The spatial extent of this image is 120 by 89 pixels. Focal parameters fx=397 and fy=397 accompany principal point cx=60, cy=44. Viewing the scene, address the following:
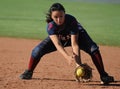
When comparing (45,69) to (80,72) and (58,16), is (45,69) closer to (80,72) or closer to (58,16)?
(80,72)

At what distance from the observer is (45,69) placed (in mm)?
7230

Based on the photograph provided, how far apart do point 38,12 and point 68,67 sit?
12.0 meters

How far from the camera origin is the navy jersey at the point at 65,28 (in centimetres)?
590

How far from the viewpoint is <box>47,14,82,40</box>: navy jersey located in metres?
5.90

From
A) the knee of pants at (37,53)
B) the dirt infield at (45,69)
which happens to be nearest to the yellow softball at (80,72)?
the dirt infield at (45,69)

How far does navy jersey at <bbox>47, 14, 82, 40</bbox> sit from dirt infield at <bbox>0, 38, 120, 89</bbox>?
75 cm

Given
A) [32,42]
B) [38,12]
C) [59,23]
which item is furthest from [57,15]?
[38,12]

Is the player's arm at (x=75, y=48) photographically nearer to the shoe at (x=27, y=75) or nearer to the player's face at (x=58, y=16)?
the player's face at (x=58, y=16)

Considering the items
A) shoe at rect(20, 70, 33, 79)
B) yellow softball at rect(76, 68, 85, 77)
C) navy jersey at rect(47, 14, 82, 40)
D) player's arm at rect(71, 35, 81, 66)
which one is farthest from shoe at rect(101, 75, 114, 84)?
shoe at rect(20, 70, 33, 79)

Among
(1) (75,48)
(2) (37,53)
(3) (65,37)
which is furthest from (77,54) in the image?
(2) (37,53)

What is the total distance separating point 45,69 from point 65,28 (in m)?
1.49

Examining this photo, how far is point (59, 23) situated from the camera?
18.9ft

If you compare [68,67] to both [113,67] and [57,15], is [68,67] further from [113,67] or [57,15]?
[57,15]

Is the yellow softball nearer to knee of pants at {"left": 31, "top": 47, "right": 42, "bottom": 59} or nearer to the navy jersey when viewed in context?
the navy jersey
